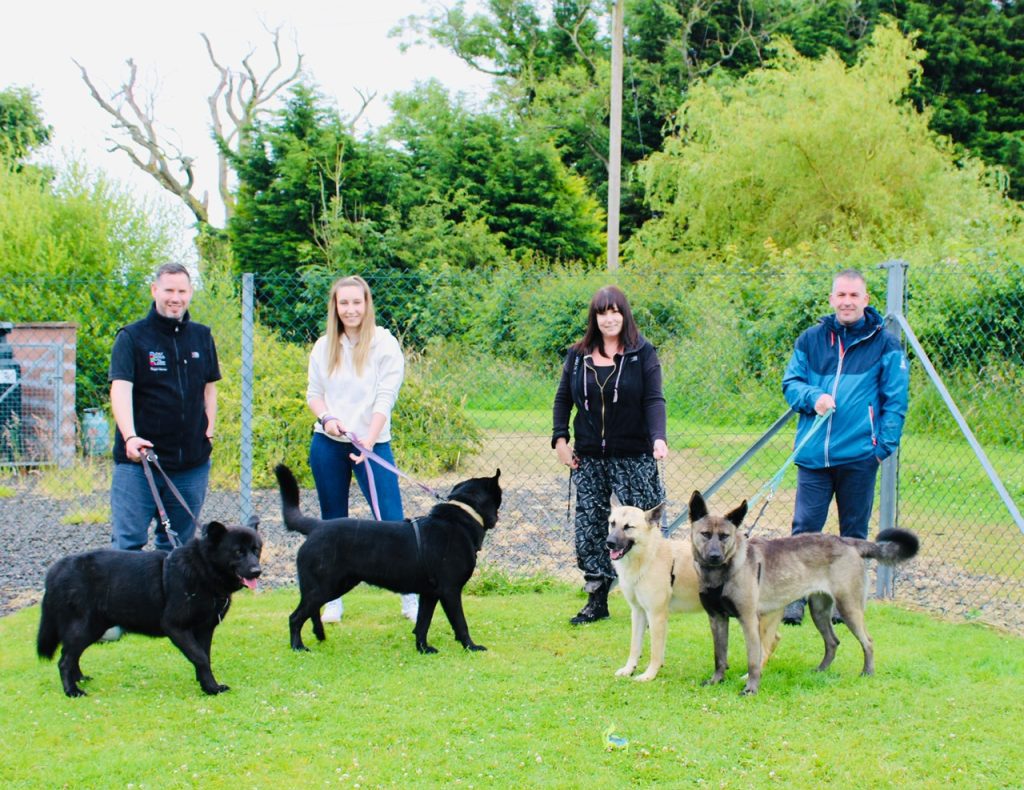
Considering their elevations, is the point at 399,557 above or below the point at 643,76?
below

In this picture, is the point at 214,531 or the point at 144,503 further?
the point at 144,503

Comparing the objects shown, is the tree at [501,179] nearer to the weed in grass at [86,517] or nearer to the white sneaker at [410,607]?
the weed in grass at [86,517]

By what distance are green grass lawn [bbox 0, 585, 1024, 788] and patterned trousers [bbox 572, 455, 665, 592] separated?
1.23 feet

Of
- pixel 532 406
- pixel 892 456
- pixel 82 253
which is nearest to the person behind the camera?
pixel 892 456

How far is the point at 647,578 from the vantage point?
463 centimetres

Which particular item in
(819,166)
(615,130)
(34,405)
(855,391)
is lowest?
(34,405)

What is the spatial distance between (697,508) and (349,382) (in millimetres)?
2104

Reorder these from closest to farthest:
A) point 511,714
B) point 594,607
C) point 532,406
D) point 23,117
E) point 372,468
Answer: point 511,714, point 372,468, point 594,607, point 532,406, point 23,117

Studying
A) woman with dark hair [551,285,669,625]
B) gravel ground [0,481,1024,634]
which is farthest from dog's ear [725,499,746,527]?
gravel ground [0,481,1024,634]

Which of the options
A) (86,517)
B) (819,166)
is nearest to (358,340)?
(86,517)

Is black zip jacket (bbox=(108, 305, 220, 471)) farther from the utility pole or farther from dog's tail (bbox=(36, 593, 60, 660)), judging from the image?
the utility pole

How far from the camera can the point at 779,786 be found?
3.40m

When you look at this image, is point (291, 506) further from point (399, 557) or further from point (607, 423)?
point (607, 423)

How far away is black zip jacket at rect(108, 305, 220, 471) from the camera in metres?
4.79
